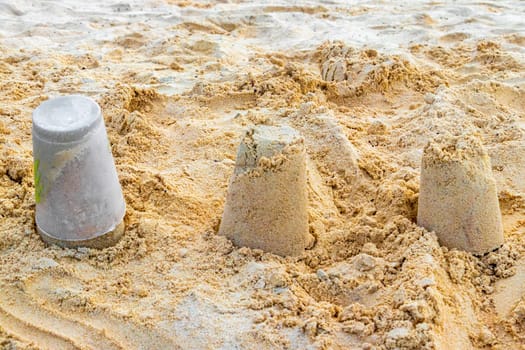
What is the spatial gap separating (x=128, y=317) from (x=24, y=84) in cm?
254

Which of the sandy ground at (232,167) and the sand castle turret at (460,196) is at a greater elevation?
the sand castle turret at (460,196)

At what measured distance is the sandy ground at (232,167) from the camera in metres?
2.23

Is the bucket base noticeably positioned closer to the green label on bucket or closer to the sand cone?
the green label on bucket

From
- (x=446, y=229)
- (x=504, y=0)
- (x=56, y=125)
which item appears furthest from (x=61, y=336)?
(x=504, y=0)

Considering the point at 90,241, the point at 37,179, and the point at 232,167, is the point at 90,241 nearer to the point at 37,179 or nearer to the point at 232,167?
the point at 37,179

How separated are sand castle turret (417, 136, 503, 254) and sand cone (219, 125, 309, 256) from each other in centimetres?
56

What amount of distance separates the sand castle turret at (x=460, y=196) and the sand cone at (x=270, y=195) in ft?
1.84

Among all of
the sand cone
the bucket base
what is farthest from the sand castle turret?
the bucket base

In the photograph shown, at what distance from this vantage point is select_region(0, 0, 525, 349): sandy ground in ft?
7.33

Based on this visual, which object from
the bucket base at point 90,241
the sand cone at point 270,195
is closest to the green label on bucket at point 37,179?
the bucket base at point 90,241

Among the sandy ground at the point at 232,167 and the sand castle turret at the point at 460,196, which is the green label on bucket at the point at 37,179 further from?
the sand castle turret at the point at 460,196

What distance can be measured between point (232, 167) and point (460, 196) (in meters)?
1.25

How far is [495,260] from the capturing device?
8.37ft

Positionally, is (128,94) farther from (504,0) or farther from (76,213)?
(504,0)
